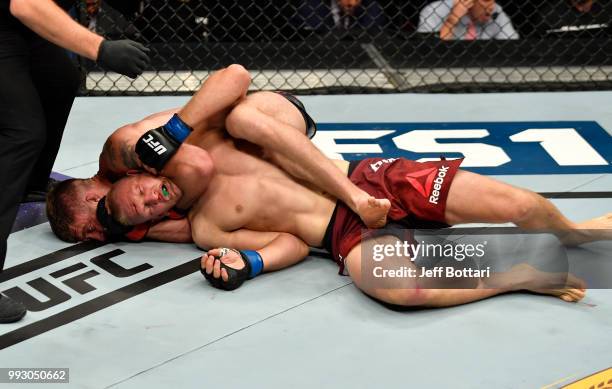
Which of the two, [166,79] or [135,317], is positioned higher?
[166,79]

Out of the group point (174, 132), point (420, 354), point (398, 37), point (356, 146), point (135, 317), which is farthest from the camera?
point (398, 37)

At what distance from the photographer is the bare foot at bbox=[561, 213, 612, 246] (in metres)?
2.94

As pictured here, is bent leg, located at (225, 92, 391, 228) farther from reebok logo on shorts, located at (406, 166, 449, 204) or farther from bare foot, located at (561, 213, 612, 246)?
bare foot, located at (561, 213, 612, 246)

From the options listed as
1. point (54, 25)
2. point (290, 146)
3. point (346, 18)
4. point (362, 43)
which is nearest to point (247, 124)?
point (290, 146)

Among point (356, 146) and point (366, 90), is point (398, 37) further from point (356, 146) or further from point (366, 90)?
point (356, 146)

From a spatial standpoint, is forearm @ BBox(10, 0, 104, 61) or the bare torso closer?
forearm @ BBox(10, 0, 104, 61)

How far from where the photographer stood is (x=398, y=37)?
5141 mm

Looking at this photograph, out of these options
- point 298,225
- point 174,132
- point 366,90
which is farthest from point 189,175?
point 366,90

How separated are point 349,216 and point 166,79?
212 centimetres

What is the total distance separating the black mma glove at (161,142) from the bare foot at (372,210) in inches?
22.2

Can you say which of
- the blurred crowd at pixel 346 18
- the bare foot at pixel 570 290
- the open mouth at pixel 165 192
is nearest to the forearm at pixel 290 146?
the open mouth at pixel 165 192

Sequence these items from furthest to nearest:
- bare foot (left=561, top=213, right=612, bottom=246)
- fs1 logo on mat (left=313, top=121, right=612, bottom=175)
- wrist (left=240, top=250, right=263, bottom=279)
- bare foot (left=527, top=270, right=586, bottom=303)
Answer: fs1 logo on mat (left=313, top=121, right=612, bottom=175) < bare foot (left=561, top=213, right=612, bottom=246) < wrist (left=240, top=250, right=263, bottom=279) < bare foot (left=527, top=270, right=586, bottom=303)

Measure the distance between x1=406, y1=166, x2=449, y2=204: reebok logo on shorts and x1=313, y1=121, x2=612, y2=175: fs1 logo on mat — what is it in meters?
0.90

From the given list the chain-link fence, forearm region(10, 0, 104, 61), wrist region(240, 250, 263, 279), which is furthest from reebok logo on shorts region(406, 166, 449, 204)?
the chain-link fence
